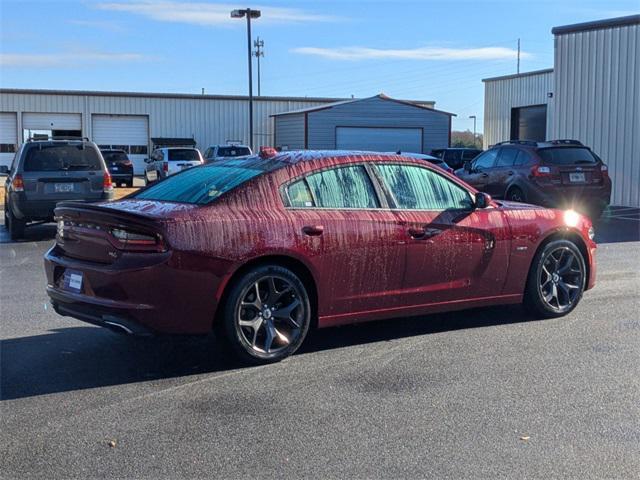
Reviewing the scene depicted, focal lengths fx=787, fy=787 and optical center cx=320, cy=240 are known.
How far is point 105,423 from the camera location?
14.9 ft

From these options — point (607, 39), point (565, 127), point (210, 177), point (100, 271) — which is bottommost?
point (100, 271)

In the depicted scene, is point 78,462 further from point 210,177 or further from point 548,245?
point 548,245

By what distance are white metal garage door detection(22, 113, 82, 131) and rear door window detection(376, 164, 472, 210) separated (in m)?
43.6

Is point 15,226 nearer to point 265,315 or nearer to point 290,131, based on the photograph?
point 265,315

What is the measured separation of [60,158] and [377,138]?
100 ft

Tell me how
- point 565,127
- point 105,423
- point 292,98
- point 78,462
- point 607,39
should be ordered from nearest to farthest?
1. point 78,462
2. point 105,423
3. point 607,39
4. point 565,127
5. point 292,98

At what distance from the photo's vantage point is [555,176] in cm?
1516

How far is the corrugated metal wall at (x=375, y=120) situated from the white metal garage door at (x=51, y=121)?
49.4ft

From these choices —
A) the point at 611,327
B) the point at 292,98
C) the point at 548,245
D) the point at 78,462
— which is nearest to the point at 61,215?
the point at 78,462

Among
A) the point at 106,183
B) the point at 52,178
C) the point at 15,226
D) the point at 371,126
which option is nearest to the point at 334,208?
the point at 106,183

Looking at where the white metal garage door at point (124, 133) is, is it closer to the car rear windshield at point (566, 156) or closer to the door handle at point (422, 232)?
the car rear windshield at point (566, 156)

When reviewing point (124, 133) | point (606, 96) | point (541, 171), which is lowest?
point (541, 171)

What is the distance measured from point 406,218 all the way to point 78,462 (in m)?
3.26

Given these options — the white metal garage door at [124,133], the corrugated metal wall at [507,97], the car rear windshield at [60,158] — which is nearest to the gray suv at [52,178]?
the car rear windshield at [60,158]
